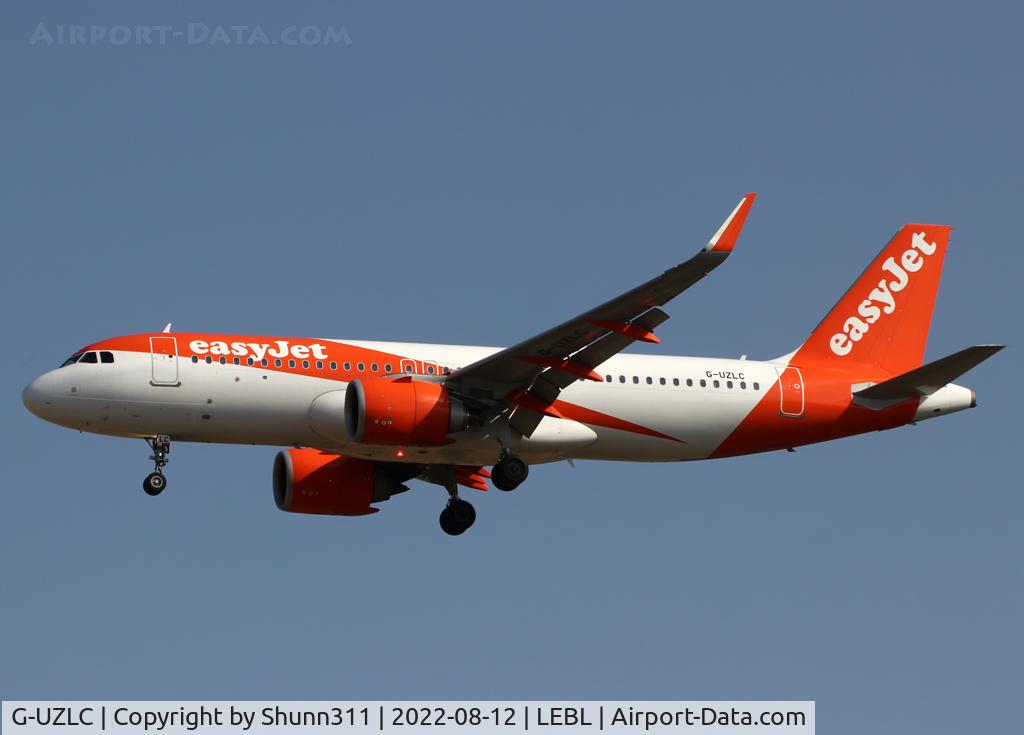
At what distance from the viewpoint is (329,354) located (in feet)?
129

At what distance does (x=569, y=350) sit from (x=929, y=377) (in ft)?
29.7

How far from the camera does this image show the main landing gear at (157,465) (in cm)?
3897

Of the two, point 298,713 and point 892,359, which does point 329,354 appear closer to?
point 298,713

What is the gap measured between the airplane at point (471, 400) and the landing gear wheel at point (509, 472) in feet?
0.14

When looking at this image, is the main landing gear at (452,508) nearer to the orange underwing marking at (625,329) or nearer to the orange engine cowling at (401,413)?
the orange engine cowling at (401,413)

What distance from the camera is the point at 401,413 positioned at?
37594mm

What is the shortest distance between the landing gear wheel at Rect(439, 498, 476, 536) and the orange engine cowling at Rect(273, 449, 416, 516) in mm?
1425

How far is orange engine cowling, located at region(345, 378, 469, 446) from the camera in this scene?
123 ft

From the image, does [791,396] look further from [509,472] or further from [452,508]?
[452,508]

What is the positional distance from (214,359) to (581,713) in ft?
37.7

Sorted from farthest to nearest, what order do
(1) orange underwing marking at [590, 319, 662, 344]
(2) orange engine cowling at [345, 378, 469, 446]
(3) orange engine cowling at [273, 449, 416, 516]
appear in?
(3) orange engine cowling at [273, 449, 416, 516] → (2) orange engine cowling at [345, 378, 469, 446] → (1) orange underwing marking at [590, 319, 662, 344]

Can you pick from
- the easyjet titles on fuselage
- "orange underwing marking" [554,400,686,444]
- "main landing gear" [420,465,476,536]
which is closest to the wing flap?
"orange underwing marking" [554,400,686,444]

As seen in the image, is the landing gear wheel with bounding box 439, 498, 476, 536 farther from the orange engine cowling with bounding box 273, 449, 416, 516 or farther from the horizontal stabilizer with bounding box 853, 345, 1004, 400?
the horizontal stabilizer with bounding box 853, 345, 1004, 400

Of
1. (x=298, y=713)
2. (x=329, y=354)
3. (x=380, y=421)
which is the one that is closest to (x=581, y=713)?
(x=298, y=713)
